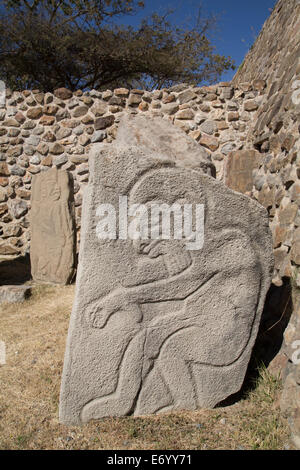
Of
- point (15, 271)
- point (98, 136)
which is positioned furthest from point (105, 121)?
point (15, 271)

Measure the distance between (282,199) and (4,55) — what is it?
7.65 m

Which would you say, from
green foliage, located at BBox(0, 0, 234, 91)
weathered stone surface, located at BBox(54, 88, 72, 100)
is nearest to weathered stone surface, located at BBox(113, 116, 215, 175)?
weathered stone surface, located at BBox(54, 88, 72, 100)

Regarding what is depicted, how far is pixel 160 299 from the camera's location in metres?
1.62

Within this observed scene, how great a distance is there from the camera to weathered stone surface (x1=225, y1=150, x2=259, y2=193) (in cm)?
395

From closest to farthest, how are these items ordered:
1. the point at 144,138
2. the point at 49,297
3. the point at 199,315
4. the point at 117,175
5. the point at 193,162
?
the point at 117,175 < the point at 199,315 < the point at 193,162 < the point at 144,138 < the point at 49,297

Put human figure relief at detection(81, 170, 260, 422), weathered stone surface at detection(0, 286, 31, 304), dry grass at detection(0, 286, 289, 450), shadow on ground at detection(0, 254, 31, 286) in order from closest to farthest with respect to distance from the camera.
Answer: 1. dry grass at detection(0, 286, 289, 450)
2. human figure relief at detection(81, 170, 260, 422)
3. weathered stone surface at detection(0, 286, 31, 304)
4. shadow on ground at detection(0, 254, 31, 286)

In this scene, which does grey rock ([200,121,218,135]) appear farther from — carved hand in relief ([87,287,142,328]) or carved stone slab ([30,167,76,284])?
carved hand in relief ([87,287,142,328])

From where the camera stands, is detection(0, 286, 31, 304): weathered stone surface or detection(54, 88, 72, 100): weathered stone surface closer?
detection(0, 286, 31, 304): weathered stone surface

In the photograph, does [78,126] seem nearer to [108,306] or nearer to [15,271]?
[15,271]

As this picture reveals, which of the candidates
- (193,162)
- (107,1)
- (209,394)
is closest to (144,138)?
(193,162)

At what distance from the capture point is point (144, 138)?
246 cm

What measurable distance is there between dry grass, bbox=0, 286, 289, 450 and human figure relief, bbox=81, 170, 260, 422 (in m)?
0.08

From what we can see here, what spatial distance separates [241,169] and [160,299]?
117 inches

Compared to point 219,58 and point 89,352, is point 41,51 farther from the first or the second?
point 89,352
